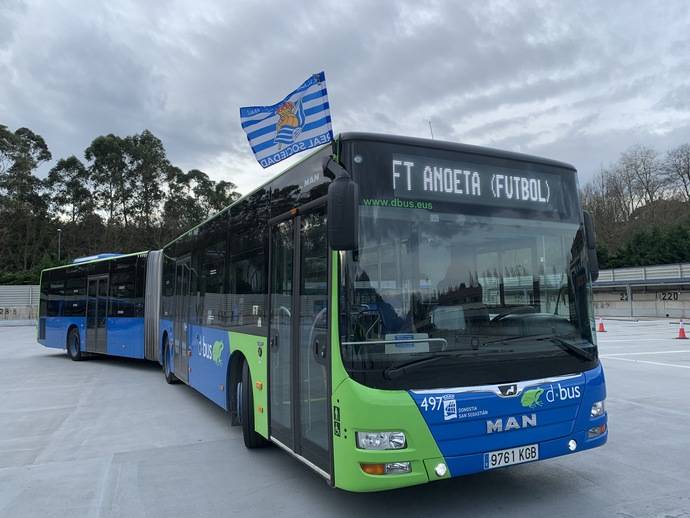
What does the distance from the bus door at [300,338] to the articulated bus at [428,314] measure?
0.02 metres

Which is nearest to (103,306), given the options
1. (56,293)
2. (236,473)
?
(56,293)

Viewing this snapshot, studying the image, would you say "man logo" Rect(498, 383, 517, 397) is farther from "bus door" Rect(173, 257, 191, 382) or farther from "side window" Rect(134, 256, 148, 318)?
"side window" Rect(134, 256, 148, 318)

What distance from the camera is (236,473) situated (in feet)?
18.5

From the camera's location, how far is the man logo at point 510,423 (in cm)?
411

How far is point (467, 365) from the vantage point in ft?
13.4

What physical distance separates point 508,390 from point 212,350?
484 centimetres

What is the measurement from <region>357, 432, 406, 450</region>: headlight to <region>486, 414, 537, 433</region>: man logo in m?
0.71

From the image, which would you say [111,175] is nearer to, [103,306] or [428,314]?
[103,306]

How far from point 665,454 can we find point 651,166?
60997mm

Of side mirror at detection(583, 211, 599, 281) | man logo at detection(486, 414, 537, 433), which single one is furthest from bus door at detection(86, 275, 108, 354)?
man logo at detection(486, 414, 537, 433)

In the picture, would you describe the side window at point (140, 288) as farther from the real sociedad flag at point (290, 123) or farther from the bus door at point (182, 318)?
the real sociedad flag at point (290, 123)

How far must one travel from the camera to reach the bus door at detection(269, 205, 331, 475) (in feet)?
14.4

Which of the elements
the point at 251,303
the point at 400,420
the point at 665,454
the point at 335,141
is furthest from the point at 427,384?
the point at 665,454

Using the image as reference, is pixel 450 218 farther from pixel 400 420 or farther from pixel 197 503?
pixel 197 503
